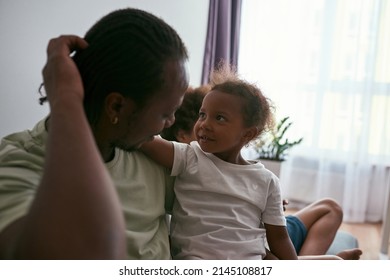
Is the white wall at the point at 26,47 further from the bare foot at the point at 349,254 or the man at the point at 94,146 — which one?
the bare foot at the point at 349,254

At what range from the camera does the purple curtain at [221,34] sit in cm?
267

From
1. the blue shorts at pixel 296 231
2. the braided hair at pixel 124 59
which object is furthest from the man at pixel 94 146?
the blue shorts at pixel 296 231

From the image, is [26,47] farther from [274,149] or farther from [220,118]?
[274,149]

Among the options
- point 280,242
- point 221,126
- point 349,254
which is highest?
point 221,126

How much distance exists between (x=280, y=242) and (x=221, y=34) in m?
2.02

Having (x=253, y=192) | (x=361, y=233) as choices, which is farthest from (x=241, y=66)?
(x=253, y=192)

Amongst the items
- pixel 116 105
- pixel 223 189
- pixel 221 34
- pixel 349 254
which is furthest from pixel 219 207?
pixel 221 34

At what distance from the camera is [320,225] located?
1509 millimetres

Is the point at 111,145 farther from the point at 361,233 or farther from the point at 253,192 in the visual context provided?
the point at 361,233

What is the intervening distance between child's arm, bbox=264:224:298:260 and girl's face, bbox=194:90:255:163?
7.2 inches

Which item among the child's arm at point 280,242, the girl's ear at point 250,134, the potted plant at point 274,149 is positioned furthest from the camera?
the potted plant at point 274,149

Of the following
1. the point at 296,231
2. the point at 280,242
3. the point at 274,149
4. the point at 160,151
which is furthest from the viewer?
the point at 274,149

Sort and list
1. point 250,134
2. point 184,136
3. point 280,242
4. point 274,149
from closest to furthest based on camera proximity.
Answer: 1. point 280,242
2. point 250,134
3. point 184,136
4. point 274,149

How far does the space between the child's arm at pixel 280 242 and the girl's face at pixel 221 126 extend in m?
0.18
